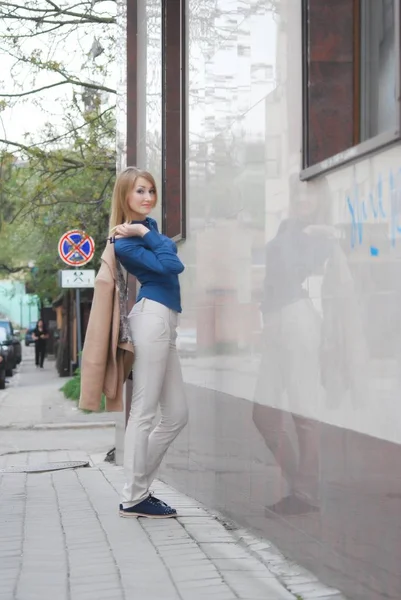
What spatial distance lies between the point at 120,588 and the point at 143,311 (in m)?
2.15

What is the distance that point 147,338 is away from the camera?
7094 mm

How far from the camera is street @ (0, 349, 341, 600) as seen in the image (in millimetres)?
5301

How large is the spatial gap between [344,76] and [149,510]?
3.06 m

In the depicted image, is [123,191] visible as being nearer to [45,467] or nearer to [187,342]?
[187,342]

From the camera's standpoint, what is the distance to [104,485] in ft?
Result: 31.4

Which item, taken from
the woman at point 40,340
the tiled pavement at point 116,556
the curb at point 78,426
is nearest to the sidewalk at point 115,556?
the tiled pavement at point 116,556

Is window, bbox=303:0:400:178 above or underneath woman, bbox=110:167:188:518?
above

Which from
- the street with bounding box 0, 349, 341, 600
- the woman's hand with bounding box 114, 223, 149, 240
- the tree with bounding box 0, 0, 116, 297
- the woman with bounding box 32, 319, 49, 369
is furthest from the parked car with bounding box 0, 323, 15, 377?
the woman's hand with bounding box 114, 223, 149, 240

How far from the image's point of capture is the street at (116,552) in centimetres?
530

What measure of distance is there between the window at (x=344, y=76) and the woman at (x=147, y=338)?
1.71m

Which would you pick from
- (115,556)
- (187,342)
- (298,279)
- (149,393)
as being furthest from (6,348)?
(298,279)

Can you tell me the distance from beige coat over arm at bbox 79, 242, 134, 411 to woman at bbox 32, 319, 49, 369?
3771 cm

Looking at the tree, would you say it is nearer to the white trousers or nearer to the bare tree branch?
the bare tree branch

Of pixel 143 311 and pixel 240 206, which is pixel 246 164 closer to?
pixel 240 206
